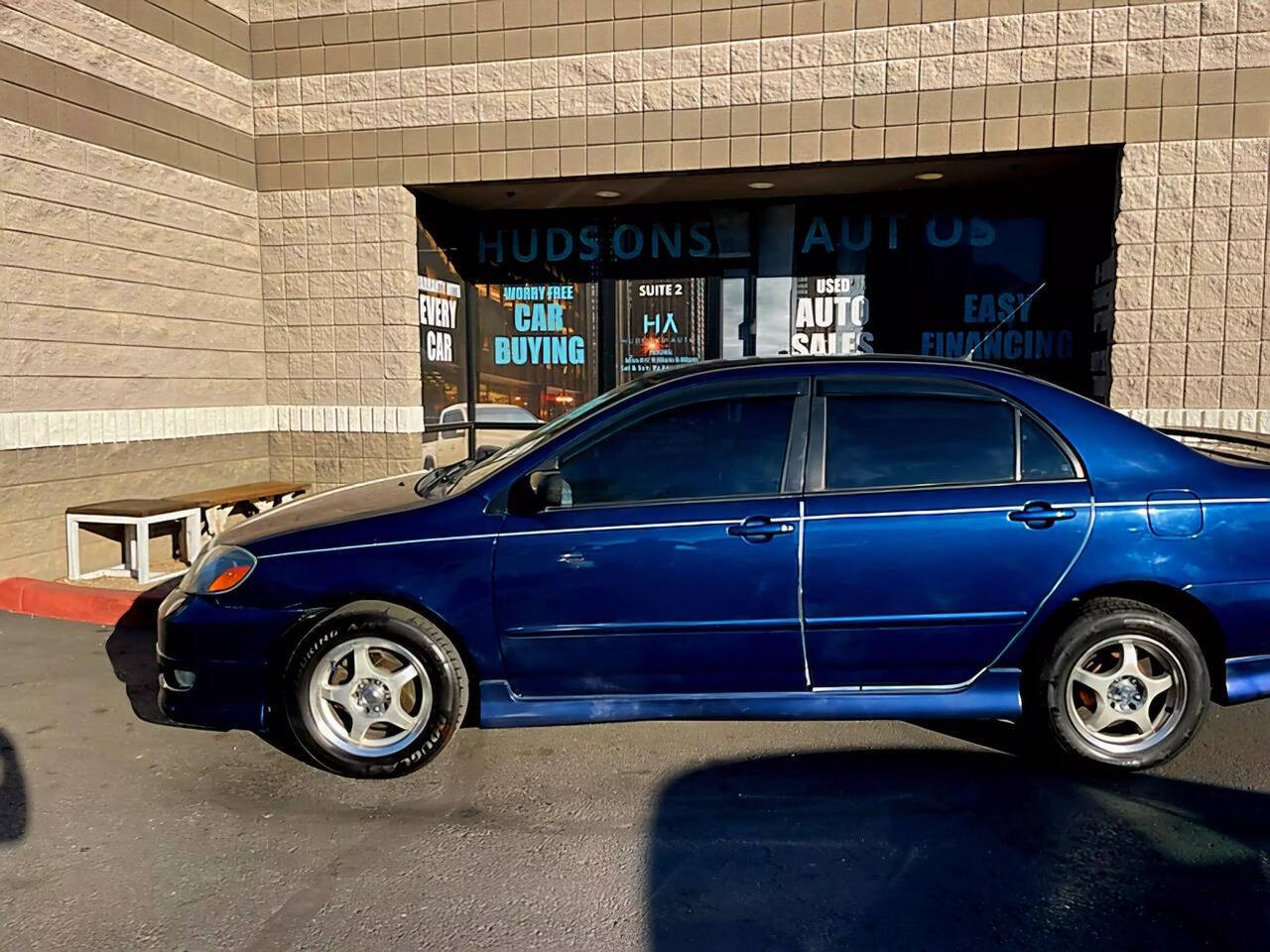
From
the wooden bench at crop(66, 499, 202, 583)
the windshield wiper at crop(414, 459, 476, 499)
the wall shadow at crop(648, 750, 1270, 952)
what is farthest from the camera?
the wooden bench at crop(66, 499, 202, 583)

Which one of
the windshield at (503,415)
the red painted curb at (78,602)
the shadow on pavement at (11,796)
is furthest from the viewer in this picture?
the windshield at (503,415)

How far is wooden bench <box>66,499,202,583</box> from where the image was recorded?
738 cm

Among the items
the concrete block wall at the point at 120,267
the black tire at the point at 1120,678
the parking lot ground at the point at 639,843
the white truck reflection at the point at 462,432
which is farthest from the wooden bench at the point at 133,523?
the black tire at the point at 1120,678

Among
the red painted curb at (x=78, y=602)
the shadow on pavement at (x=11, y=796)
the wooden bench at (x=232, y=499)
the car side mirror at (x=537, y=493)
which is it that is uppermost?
the car side mirror at (x=537, y=493)

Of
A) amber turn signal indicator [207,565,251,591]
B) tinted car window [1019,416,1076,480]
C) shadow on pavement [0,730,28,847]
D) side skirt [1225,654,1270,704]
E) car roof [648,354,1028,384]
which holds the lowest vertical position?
shadow on pavement [0,730,28,847]

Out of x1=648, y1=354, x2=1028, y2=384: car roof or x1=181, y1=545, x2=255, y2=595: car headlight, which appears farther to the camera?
x1=648, y1=354, x2=1028, y2=384: car roof

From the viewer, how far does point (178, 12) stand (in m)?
8.61

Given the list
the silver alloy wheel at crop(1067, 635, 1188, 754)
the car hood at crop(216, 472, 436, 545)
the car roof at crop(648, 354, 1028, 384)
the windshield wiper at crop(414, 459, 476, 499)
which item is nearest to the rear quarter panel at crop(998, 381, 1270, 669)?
the silver alloy wheel at crop(1067, 635, 1188, 754)

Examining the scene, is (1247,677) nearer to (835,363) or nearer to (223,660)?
(835,363)

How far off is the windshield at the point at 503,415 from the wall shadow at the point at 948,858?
22.5 ft

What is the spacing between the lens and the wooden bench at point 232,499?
812 cm

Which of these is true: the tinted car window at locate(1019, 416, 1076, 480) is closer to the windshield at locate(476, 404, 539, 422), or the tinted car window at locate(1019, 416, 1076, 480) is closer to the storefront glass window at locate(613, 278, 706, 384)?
the storefront glass window at locate(613, 278, 706, 384)

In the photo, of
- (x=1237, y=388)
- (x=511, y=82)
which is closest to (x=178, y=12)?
(x=511, y=82)

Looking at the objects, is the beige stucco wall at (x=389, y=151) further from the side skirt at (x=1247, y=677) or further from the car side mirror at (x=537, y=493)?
the car side mirror at (x=537, y=493)
